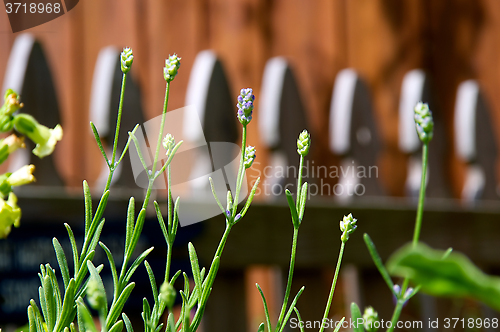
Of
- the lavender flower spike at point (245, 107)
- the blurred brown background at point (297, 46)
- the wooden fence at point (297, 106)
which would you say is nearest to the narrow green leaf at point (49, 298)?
the lavender flower spike at point (245, 107)

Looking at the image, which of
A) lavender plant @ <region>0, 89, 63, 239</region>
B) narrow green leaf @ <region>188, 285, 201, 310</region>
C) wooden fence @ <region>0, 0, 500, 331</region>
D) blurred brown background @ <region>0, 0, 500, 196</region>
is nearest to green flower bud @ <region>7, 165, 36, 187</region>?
lavender plant @ <region>0, 89, 63, 239</region>

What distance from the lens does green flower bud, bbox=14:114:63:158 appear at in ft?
0.90

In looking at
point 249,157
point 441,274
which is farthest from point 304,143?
point 441,274

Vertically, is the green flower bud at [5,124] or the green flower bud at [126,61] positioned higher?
the green flower bud at [126,61]

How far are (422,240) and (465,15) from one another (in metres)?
1.33

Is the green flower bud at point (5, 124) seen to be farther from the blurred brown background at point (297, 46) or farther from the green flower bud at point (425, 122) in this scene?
the blurred brown background at point (297, 46)

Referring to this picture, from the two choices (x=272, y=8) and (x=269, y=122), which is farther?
(x=272, y=8)

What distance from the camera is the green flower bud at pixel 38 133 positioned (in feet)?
0.90

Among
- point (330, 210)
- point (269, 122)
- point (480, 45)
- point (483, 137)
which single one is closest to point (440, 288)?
point (330, 210)

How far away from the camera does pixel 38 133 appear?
0.29 meters

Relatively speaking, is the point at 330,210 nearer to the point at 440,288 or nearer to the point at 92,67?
the point at 92,67

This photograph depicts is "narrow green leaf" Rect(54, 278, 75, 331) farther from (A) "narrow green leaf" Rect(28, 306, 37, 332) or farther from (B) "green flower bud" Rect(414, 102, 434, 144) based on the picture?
(B) "green flower bud" Rect(414, 102, 434, 144)

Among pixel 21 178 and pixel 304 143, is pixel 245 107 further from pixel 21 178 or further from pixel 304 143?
pixel 21 178

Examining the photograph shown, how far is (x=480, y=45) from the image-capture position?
7.18 feet
